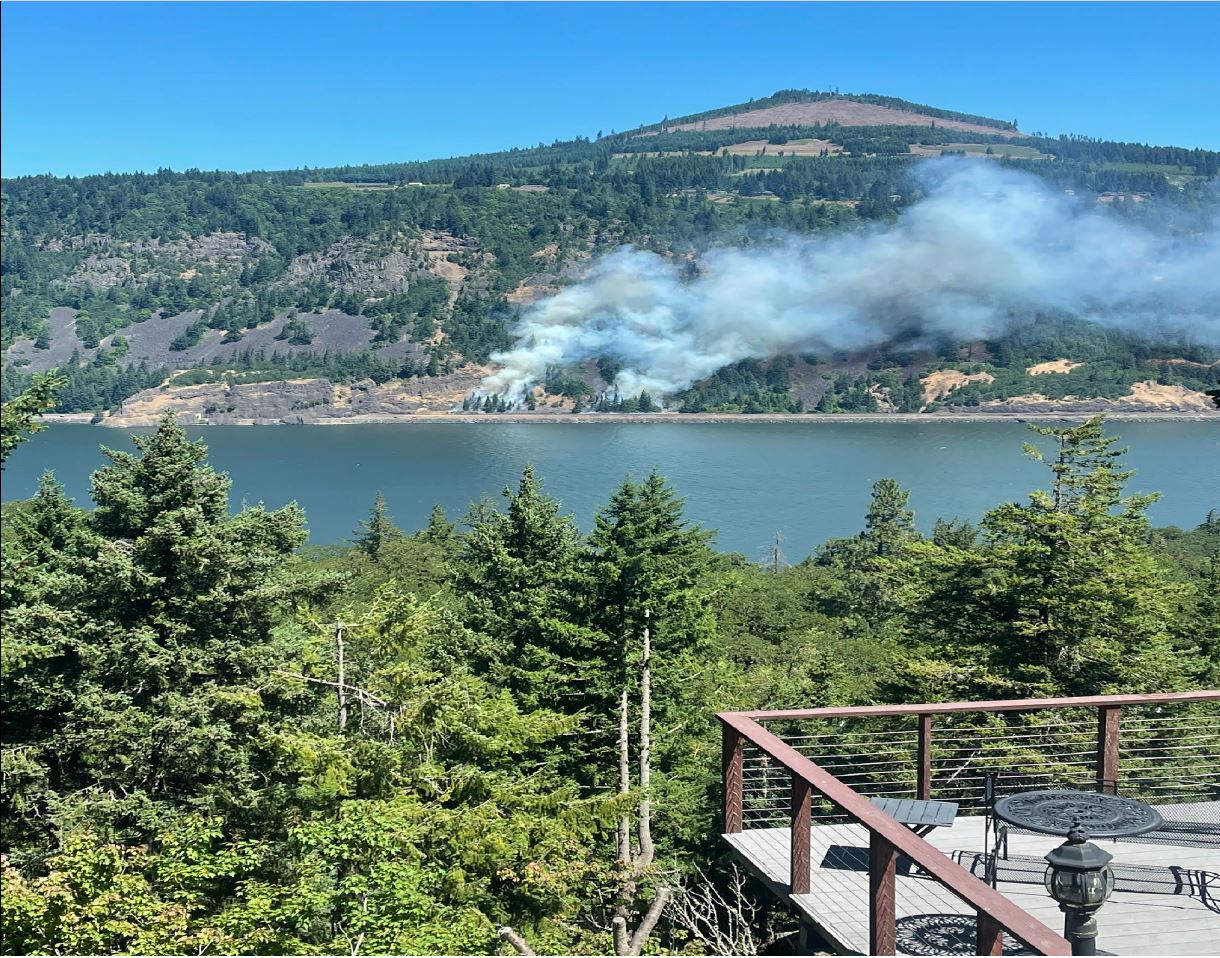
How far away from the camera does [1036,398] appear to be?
11738 centimetres

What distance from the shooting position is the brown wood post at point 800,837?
2.86 m

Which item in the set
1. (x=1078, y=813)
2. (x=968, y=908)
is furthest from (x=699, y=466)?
(x=968, y=908)

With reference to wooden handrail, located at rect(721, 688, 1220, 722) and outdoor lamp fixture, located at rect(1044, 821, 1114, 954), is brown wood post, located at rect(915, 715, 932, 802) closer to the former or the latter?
wooden handrail, located at rect(721, 688, 1220, 722)

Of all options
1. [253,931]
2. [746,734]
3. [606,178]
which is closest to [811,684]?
[253,931]

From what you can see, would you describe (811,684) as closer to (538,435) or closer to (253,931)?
(253,931)

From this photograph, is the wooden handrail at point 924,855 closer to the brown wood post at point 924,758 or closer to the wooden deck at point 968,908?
the wooden deck at point 968,908

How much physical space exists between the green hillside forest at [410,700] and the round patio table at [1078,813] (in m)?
1.35

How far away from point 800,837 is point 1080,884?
2.22 ft

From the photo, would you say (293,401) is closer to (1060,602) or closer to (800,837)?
(1060,602)

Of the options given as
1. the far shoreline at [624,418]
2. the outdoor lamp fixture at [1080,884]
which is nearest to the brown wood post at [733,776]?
the outdoor lamp fixture at [1080,884]

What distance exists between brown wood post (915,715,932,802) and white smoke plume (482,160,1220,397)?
131m

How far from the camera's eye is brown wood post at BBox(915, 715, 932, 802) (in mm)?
3570

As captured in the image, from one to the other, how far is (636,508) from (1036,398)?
4429 inches

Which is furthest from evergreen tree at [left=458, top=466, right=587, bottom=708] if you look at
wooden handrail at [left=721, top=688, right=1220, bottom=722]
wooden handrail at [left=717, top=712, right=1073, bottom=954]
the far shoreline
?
the far shoreline
